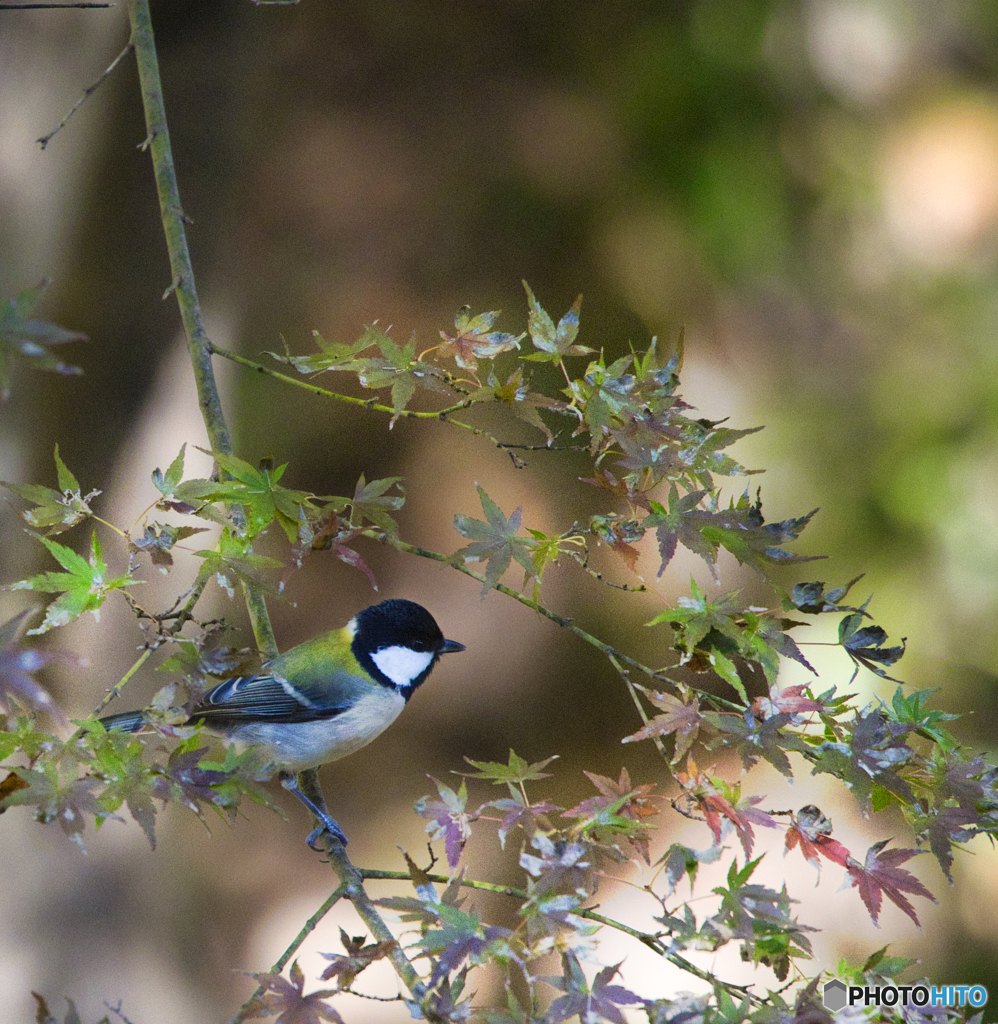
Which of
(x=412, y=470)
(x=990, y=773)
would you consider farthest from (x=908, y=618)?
(x=990, y=773)

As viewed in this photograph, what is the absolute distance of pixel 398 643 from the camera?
149 cm

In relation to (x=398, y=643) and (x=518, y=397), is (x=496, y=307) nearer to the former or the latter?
(x=398, y=643)

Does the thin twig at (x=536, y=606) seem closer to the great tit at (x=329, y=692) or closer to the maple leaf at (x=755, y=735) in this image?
the maple leaf at (x=755, y=735)

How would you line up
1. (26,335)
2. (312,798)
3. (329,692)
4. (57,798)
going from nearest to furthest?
(26,335)
(57,798)
(312,798)
(329,692)

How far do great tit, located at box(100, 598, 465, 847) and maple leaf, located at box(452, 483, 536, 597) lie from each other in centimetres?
58

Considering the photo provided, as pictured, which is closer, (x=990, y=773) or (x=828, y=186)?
(x=990, y=773)

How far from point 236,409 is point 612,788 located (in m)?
1.70

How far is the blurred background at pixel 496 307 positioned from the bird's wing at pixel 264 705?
0.68 metres

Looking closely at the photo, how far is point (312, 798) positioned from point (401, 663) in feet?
0.90

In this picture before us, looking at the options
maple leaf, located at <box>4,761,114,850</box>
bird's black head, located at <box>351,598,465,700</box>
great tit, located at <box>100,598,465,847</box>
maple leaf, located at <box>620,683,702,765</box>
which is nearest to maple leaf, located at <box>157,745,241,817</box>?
maple leaf, located at <box>4,761,114,850</box>

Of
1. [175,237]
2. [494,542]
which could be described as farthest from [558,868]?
[175,237]

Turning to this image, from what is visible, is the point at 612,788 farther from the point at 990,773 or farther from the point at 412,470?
the point at 412,470

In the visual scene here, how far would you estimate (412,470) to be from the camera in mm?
2418

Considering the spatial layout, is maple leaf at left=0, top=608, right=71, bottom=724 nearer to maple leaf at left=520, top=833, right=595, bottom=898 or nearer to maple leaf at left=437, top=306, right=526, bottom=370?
maple leaf at left=520, top=833, right=595, bottom=898
